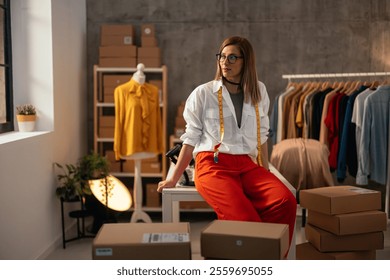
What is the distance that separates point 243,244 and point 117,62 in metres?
3.36

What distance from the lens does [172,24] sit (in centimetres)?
535

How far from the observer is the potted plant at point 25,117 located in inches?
155

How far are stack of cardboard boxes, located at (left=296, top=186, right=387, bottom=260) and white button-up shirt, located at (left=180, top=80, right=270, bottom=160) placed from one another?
437 mm

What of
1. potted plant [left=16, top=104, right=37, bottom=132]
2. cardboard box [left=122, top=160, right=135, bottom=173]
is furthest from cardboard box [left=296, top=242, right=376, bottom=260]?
cardboard box [left=122, top=160, right=135, bottom=173]

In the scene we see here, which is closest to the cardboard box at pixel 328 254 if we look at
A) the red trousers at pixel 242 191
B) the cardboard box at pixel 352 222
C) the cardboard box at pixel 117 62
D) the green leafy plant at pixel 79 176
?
the cardboard box at pixel 352 222

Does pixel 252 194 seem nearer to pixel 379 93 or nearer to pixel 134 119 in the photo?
pixel 134 119

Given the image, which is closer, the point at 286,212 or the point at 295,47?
the point at 286,212

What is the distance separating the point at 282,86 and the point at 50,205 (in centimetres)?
251

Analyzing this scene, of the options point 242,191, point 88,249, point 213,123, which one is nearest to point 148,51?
point 88,249

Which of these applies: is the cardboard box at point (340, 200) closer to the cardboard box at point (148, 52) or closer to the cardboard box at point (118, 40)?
the cardboard box at point (148, 52)

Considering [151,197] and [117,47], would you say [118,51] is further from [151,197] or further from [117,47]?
[151,197]

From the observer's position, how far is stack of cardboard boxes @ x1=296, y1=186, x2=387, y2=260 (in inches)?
108

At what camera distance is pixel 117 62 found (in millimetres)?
4965
